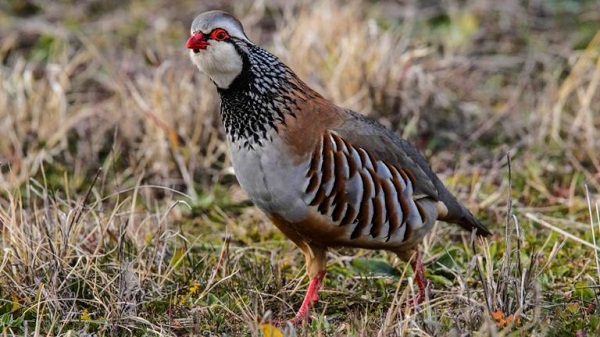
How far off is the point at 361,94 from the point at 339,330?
280cm

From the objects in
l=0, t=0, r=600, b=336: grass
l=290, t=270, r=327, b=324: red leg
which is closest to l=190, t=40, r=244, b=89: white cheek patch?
l=0, t=0, r=600, b=336: grass

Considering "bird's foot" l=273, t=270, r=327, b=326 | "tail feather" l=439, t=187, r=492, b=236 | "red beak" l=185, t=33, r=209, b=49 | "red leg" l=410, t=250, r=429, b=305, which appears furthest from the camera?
"tail feather" l=439, t=187, r=492, b=236

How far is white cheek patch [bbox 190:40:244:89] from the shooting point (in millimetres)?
4012

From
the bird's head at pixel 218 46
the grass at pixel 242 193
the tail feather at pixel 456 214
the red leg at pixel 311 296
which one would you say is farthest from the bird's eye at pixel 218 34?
the tail feather at pixel 456 214

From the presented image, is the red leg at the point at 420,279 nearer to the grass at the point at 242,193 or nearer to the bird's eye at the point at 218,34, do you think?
the grass at the point at 242,193

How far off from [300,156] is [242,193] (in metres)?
1.88

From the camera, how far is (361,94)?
650 centimetres

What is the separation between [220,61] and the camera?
402 centimetres

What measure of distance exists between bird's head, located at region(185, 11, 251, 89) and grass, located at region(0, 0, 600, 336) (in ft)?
1.87

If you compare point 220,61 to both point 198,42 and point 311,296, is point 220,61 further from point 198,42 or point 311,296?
point 311,296

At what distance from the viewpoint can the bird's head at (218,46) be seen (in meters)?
4.00

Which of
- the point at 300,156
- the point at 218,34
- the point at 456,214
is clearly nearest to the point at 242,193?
the point at 456,214

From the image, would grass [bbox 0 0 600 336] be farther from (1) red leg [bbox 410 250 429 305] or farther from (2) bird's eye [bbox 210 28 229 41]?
(2) bird's eye [bbox 210 28 229 41]

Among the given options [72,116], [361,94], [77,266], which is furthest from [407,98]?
[77,266]
